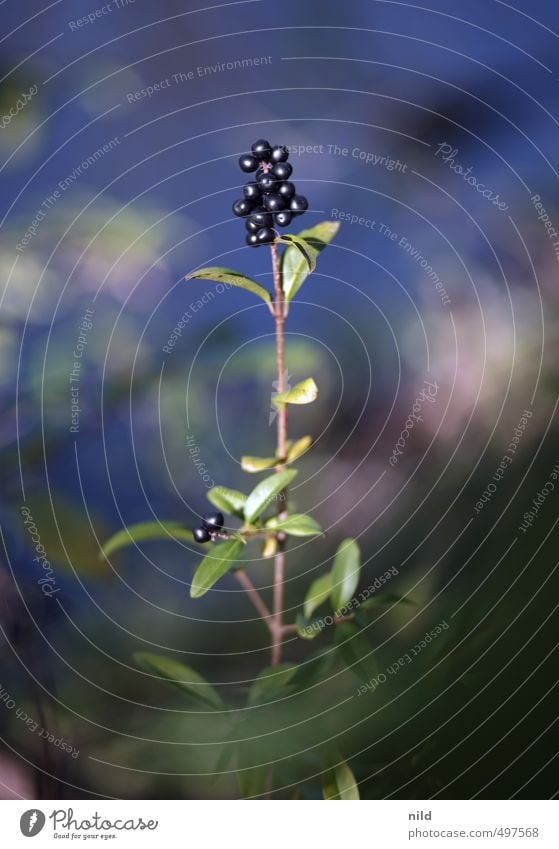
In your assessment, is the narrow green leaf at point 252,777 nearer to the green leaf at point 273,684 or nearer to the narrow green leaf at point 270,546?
the green leaf at point 273,684

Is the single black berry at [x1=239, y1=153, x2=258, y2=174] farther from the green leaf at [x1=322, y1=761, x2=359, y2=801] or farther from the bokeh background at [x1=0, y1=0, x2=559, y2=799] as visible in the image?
the green leaf at [x1=322, y1=761, x2=359, y2=801]

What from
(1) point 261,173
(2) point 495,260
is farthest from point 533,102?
(1) point 261,173

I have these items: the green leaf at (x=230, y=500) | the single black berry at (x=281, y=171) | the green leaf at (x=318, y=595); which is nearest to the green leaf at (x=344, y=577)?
the green leaf at (x=318, y=595)

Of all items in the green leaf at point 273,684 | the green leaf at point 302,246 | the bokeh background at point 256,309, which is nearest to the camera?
the green leaf at point 302,246

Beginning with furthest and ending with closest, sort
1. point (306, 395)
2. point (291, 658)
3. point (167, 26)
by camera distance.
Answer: point (167, 26) < point (291, 658) < point (306, 395)

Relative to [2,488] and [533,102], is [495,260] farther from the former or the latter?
[2,488]

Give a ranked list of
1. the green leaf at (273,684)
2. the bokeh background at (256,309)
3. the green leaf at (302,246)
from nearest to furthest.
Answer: the green leaf at (302,246) → the green leaf at (273,684) → the bokeh background at (256,309)
